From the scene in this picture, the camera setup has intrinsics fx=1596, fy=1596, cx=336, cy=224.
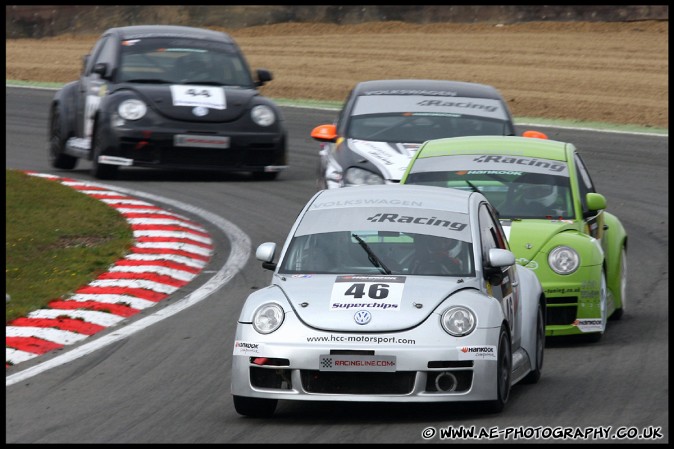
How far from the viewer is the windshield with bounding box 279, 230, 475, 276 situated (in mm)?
8703

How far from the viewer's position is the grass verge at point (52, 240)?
486 inches

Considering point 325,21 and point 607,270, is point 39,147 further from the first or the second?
point 325,21

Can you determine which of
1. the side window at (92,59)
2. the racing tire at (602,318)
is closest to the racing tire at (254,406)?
the racing tire at (602,318)

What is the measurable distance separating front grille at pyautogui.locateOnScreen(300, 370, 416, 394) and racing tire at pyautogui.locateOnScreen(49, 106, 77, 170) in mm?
11679

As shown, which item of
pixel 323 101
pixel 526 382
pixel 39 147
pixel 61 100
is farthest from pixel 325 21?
pixel 526 382

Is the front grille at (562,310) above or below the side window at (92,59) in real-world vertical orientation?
below

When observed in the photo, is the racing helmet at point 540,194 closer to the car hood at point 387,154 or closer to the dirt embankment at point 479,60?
the car hood at point 387,154

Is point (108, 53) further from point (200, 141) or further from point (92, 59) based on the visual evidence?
point (200, 141)

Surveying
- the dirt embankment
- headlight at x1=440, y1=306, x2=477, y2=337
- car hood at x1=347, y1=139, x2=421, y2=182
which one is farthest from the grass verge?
the dirt embankment

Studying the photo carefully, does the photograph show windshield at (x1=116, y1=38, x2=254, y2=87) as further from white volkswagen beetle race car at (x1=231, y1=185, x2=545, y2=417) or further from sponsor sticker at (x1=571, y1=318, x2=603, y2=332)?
white volkswagen beetle race car at (x1=231, y1=185, x2=545, y2=417)

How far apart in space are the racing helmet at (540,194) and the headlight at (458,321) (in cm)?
337

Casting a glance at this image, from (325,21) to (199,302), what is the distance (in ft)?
91.1

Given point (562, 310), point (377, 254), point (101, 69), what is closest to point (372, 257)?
point (377, 254)

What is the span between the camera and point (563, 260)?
1041 cm
